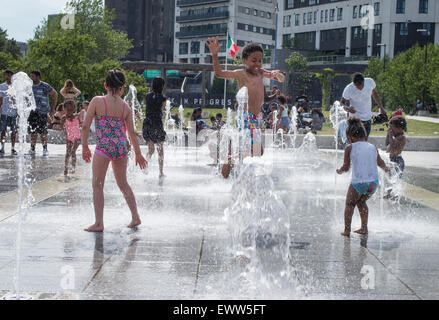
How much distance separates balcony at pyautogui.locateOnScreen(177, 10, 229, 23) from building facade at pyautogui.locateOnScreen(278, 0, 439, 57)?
18.1m

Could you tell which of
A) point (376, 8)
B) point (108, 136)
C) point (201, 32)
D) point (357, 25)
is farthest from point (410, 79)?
point (201, 32)

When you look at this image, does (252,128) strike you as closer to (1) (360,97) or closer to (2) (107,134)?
(2) (107,134)

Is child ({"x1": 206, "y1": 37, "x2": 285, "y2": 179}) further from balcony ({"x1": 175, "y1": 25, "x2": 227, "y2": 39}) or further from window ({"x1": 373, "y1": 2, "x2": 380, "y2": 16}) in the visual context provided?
balcony ({"x1": 175, "y1": 25, "x2": 227, "y2": 39})

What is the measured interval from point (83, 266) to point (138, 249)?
2.15ft

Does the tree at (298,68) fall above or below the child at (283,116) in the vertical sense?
above

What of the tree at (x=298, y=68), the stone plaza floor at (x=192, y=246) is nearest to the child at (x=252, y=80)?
the stone plaza floor at (x=192, y=246)

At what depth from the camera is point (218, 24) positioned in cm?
11062

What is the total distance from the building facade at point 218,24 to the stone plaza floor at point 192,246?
99106 mm

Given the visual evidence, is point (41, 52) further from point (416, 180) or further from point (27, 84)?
point (416, 180)

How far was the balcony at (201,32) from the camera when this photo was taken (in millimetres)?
109287

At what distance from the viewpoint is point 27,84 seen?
13094 mm

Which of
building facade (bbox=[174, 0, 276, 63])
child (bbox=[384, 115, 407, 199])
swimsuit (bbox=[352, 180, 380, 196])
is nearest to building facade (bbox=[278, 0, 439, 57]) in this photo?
building facade (bbox=[174, 0, 276, 63])

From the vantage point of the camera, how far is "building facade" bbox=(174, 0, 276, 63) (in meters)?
Result: 108

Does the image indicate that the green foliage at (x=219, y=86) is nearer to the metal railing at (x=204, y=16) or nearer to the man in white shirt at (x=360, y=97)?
the metal railing at (x=204, y=16)
